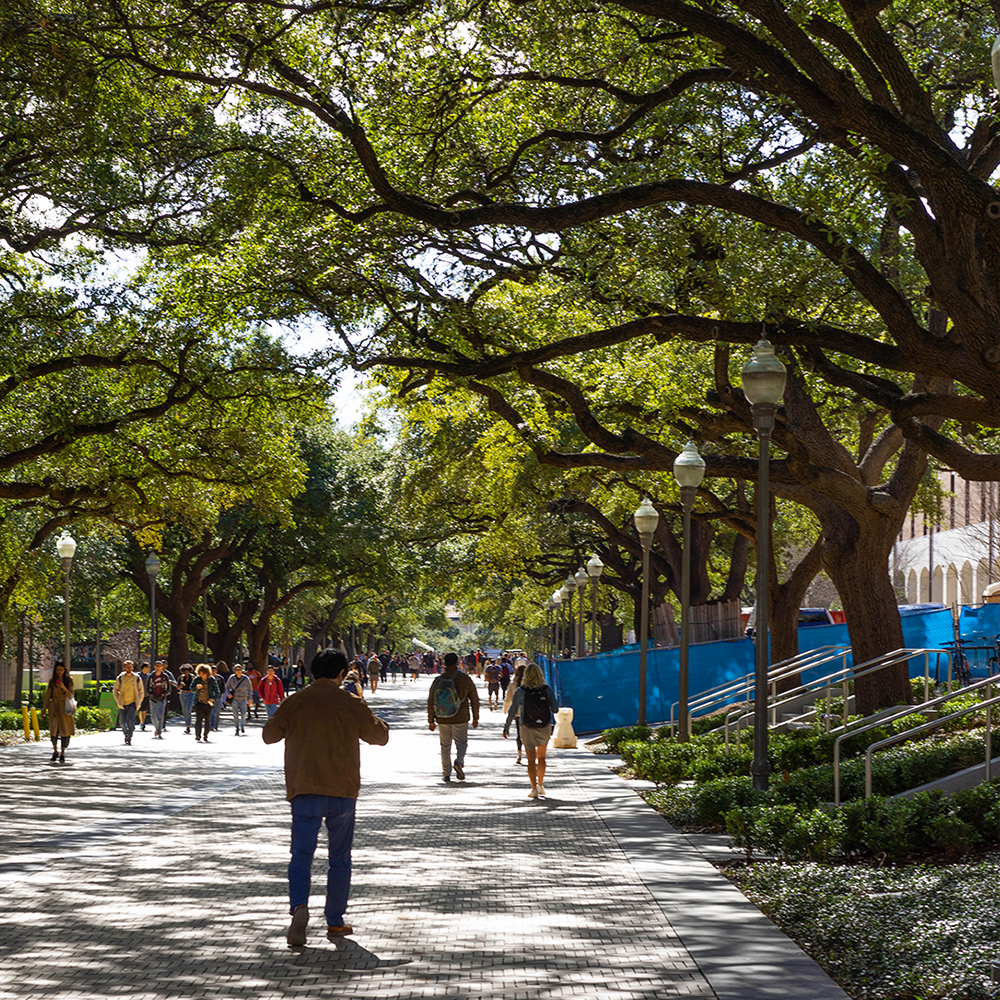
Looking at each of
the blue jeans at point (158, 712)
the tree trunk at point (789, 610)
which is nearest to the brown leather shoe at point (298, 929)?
the tree trunk at point (789, 610)

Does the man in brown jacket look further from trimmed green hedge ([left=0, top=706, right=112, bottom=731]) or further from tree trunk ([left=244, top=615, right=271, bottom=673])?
tree trunk ([left=244, top=615, right=271, bottom=673])

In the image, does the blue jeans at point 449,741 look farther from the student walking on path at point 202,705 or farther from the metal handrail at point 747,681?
the student walking on path at point 202,705

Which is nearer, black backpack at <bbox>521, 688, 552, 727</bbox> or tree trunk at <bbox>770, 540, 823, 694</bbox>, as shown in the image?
black backpack at <bbox>521, 688, 552, 727</bbox>

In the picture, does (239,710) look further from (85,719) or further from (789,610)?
(789,610)

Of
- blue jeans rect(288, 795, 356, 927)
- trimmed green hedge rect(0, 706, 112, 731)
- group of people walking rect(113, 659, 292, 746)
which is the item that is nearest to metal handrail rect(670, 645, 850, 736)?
group of people walking rect(113, 659, 292, 746)

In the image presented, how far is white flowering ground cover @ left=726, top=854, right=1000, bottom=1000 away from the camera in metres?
6.18

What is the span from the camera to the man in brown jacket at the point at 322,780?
7.32m

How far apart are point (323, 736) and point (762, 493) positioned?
21.9 ft

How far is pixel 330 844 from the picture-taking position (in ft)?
24.6

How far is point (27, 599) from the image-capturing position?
33.3 meters

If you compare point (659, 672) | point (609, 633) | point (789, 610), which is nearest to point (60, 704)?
point (659, 672)

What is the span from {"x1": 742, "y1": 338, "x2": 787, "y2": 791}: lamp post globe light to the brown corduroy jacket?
5529 millimetres

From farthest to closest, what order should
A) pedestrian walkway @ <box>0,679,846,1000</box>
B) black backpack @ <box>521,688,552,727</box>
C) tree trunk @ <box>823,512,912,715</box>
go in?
tree trunk @ <box>823,512,912,715</box> → black backpack @ <box>521,688,552,727</box> → pedestrian walkway @ <box>0,679,846,1000</box>

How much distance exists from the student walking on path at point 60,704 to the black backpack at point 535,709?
803cm
